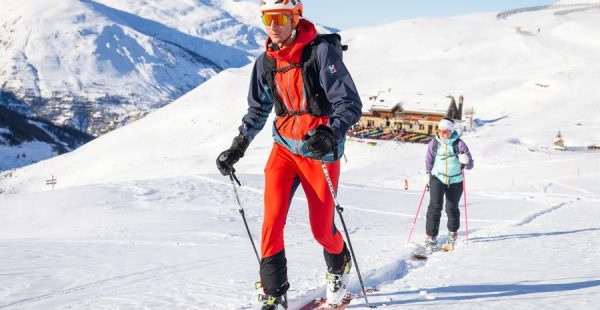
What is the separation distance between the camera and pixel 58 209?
14.5 meters

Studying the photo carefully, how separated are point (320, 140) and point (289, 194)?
2.62 feet

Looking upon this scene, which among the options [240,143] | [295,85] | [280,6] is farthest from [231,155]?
[280,6]

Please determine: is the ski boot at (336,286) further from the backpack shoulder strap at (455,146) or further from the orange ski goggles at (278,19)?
the backpack shoulder strap at (455,146)

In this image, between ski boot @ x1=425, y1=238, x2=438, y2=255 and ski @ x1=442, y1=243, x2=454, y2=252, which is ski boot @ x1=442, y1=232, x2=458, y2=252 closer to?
ski @ x1=442, y1=243, x2=454, y2=252

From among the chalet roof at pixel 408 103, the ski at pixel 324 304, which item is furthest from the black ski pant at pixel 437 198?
the chalet roof at pixel 408 103

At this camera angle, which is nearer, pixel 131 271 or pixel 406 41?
pixel 131 271

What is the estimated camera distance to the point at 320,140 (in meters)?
4.00

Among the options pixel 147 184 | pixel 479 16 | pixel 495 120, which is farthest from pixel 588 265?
pixel 479 16

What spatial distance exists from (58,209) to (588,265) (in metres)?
13.0

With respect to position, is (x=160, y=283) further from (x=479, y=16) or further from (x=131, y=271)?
(x=479, y=16)

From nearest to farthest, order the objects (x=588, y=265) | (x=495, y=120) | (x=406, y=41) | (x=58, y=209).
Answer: (x=588, y=265) < (x=58, y=209) < (x=495, y=120) < (x=406, y=41)

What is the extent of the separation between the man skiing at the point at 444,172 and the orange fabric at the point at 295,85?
A: 14.4 feet

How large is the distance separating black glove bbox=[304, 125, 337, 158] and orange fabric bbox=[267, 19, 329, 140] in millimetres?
374

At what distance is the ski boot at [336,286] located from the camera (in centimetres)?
480
